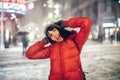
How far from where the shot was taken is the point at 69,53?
2.63 m

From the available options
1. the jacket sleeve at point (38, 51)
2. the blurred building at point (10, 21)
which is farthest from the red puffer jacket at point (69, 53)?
the blurred building at point (10, 21)

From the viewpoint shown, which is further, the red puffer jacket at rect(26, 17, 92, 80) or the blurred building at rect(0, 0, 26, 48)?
the blurred building at rect(0, 0, 26, 48)

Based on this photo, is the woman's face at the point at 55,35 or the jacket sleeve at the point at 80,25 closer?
the jacket sleeve at the point at 80,25

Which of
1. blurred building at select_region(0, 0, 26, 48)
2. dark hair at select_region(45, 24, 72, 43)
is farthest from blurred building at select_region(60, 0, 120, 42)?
blurred building at select_region(0, 0, 26, 48)

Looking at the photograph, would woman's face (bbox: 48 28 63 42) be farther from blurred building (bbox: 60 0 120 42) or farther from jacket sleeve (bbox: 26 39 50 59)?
blurred building (bbox: 60 0 120 42)

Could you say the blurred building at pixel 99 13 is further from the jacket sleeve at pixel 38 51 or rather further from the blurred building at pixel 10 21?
the blurred building at pixel 10 21

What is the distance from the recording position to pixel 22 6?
347 inches

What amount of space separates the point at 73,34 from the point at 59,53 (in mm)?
248

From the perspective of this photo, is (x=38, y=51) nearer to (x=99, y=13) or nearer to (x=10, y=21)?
(x=10, y=21)

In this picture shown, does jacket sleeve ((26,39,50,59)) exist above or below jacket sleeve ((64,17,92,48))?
below

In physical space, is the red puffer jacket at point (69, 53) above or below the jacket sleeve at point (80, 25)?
below

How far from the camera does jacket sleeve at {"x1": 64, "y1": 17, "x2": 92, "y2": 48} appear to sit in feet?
8.46

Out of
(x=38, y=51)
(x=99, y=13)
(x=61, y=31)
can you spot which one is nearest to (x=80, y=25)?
(x=61, y=31)

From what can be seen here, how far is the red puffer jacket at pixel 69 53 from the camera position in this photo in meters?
2.61
